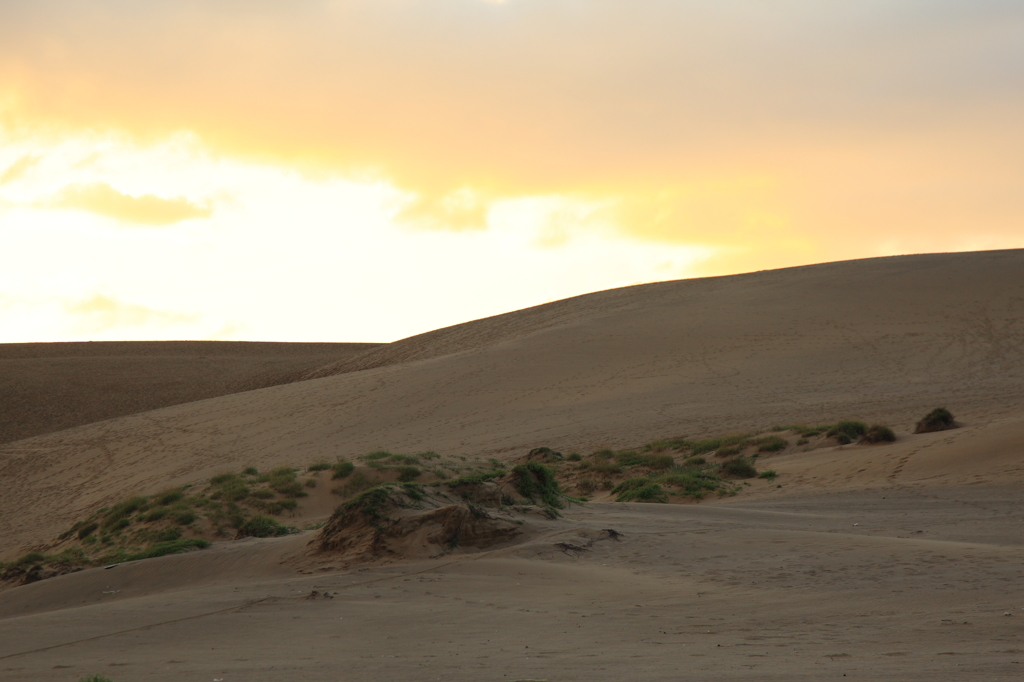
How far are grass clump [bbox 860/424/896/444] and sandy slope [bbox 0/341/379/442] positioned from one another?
39086 millimetres

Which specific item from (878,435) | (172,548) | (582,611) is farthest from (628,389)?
(582,611)

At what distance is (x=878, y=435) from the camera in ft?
67.8

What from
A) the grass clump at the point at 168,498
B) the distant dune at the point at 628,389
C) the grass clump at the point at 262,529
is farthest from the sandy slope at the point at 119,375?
the grass clump at the point at 262,529

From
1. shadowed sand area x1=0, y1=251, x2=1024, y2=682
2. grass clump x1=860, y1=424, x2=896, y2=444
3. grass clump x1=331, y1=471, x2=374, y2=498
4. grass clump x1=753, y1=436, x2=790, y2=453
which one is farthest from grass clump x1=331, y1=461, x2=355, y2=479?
grass clump x1=860, y1=424, x2=896, y2=444

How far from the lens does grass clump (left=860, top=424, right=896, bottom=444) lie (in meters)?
20.6

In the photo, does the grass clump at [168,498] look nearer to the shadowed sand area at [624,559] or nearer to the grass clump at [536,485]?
the shadowed sand area at [624,559]

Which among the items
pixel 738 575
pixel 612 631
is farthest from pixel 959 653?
pixel 738 575

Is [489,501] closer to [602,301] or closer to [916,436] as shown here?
[916,436]

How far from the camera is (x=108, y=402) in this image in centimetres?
5122

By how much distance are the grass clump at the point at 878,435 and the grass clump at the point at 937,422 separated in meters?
0.84

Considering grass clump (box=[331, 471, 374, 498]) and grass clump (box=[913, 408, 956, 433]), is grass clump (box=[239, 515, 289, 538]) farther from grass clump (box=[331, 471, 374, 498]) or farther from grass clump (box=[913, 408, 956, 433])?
grass clump (box=[913, 408, 956, 433])

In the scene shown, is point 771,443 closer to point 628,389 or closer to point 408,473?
point 408,473

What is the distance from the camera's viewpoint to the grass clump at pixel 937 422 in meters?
21.0

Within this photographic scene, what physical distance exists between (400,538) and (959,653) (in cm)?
644
